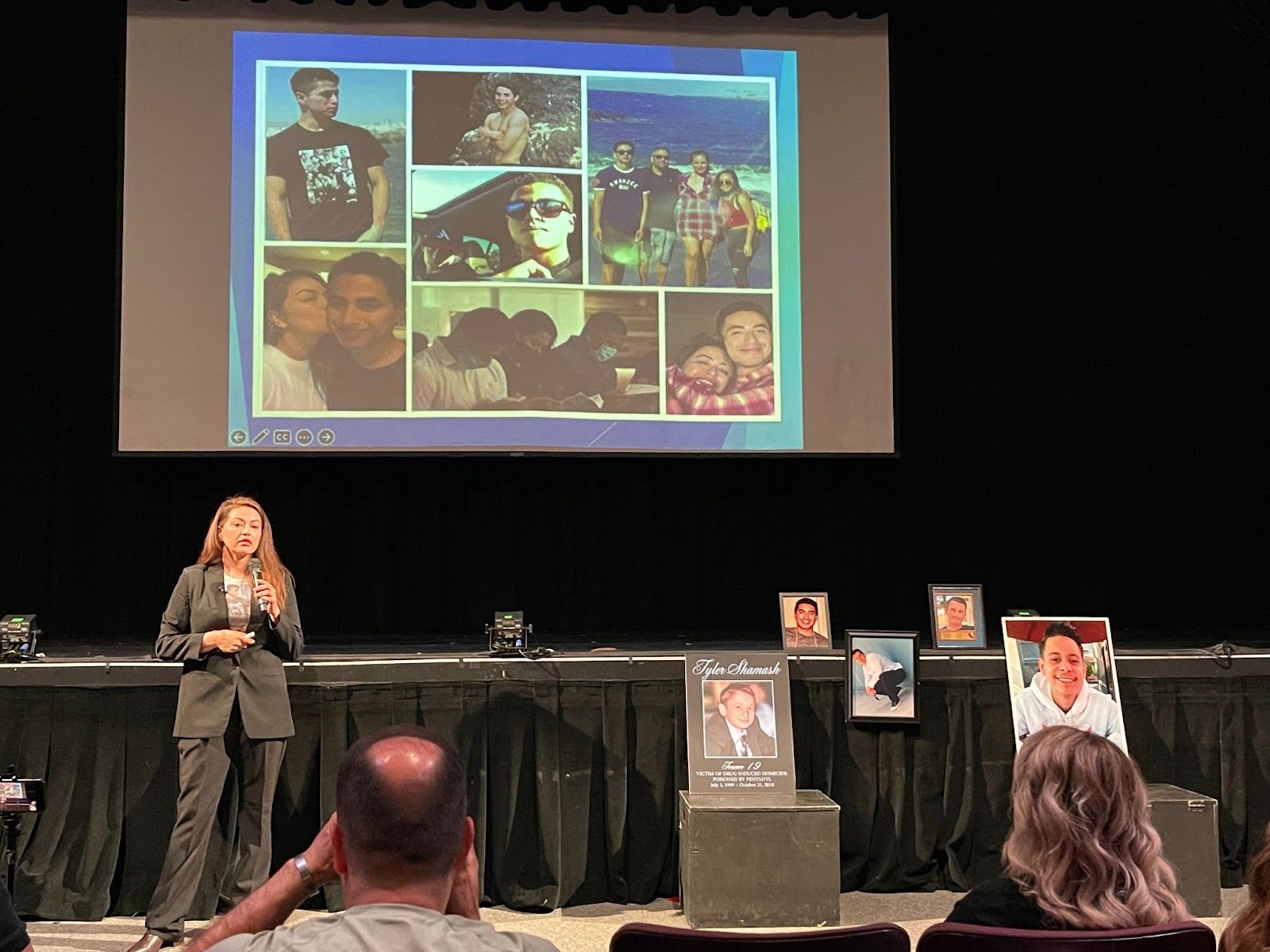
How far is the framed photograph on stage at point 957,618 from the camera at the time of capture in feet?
16.4

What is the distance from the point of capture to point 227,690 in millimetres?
4035

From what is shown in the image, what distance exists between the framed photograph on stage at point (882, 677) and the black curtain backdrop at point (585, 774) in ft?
0.25

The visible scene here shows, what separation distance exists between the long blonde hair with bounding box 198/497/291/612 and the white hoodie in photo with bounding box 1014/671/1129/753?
2.62m

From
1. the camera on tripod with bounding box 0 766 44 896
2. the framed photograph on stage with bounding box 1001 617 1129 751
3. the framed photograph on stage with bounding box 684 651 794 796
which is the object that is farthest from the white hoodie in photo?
the camera on tripod with bounding box 0 766 44 896

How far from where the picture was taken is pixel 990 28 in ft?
22.7

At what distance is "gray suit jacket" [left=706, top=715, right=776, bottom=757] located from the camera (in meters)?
4.38

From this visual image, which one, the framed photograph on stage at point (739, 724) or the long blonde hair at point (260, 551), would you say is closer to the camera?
the long blonde hair at point (260, 551)

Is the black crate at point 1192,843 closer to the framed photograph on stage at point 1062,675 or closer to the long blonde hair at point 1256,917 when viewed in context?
the framed photograph on stage at point 1062,675

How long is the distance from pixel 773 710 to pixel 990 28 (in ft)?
14.7

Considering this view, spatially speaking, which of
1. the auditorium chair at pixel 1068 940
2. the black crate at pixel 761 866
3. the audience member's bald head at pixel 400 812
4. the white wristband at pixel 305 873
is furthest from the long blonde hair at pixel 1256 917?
the black crate at pixel 761 866

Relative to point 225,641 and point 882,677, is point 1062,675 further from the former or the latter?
point 225,641

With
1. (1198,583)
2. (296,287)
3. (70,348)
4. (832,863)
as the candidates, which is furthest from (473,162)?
(1198,583)

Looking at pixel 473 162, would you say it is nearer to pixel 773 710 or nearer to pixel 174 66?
pixel 174 66

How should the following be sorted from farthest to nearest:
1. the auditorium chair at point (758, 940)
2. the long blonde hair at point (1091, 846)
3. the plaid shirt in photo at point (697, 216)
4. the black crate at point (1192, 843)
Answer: the plaid shirt in photo at point (697, 216), the black crate at point (1192, 843), the long blonde hair at point (1091, 846), the auditorium chair at point (758, 940)
